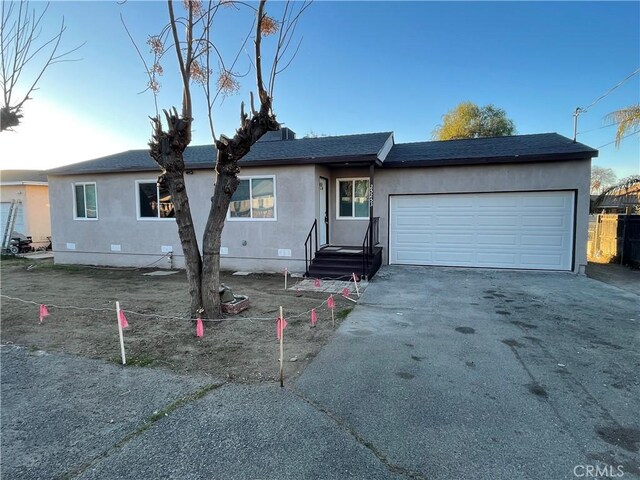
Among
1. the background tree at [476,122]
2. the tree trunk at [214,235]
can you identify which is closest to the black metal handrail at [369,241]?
the tree trunk at [214,235]

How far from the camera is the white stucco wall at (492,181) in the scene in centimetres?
891

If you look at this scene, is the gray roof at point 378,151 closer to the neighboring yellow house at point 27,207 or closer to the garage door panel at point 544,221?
the garage door panel at point 544,221

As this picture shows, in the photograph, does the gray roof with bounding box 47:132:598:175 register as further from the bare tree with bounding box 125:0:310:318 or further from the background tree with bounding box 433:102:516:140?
the background tree with bounding box 433:102:516:140

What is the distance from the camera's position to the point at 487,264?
9.73 metres

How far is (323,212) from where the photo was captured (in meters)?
10.4

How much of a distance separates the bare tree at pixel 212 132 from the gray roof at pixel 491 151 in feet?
17.8

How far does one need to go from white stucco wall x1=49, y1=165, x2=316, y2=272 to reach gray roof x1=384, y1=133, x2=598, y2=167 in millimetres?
3063

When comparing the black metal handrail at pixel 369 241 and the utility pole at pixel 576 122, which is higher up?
the utility pole at pixel 576 122

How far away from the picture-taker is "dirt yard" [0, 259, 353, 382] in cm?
411

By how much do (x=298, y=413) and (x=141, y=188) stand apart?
1039cm

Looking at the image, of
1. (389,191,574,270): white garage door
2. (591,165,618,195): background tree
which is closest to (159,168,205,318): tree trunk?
(389,191,574,270): white garage door

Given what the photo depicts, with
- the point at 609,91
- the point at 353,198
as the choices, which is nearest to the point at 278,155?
the point at 353,198

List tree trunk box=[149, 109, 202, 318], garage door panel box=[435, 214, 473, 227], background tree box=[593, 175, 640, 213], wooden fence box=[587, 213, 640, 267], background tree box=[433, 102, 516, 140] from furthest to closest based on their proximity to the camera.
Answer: background tree box=[433, 102, 516, 140] < background tree box=[593, 175, 640, 213] < wooden fence box=[587, 213, 640, 267] < garage door panel box=[435, 214, 473, 227] < tree trunk box=[149, 109, 202, 318]

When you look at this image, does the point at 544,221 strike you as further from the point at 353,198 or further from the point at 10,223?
the point at 10,223
